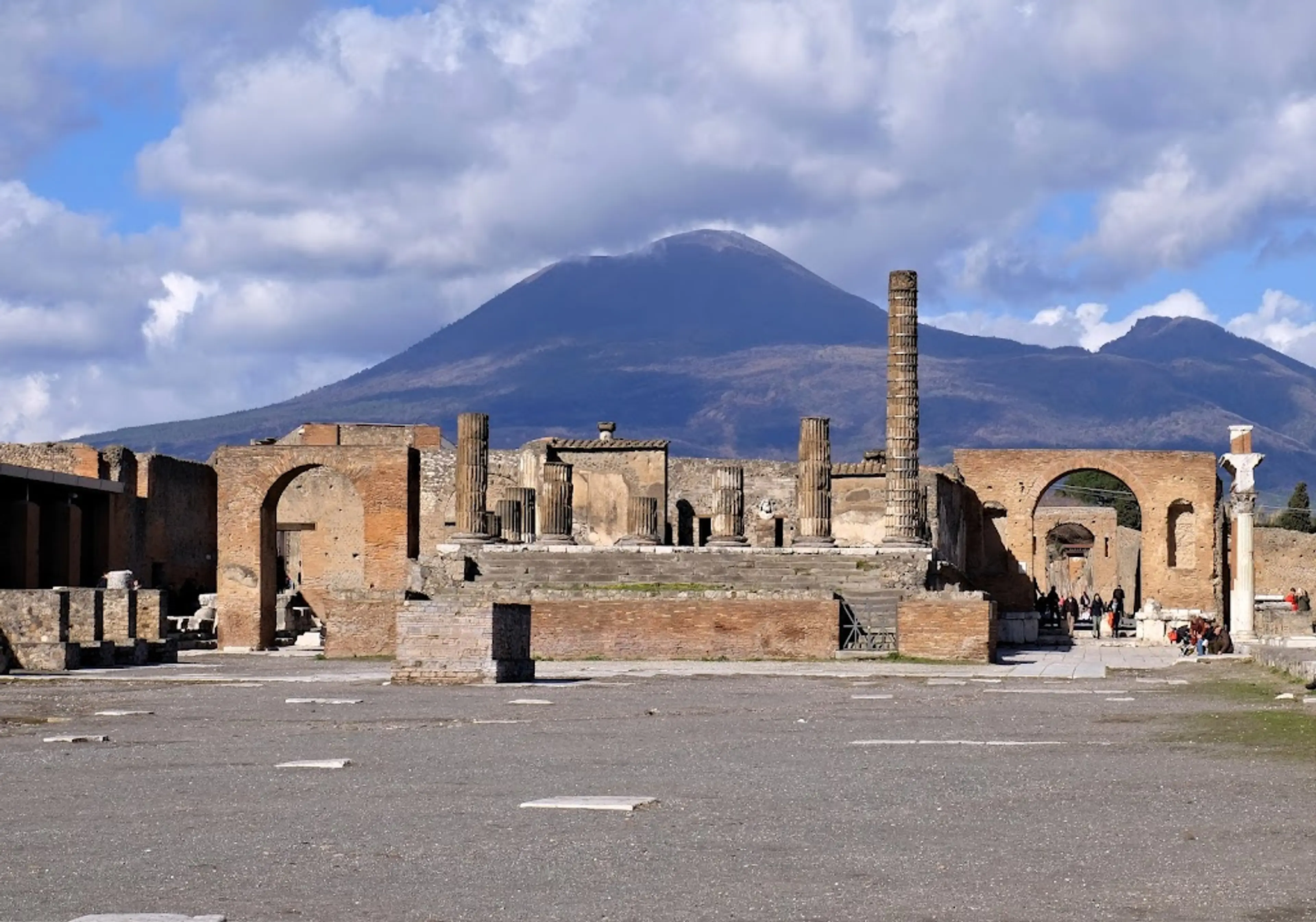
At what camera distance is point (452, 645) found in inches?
833

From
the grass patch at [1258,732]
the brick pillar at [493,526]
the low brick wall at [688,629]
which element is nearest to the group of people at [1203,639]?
the low brick wall at [688,629]

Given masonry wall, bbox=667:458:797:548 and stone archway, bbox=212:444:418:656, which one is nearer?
stone archway, bbox=212:444:418:656

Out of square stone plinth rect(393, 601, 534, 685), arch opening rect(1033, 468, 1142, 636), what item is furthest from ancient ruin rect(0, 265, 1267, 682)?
arch opening rect(1033, 468, 1142, 636)

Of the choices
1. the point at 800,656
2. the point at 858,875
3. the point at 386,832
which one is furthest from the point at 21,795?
the point at 800,656

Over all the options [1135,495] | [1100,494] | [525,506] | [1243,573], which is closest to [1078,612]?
[1135,495]

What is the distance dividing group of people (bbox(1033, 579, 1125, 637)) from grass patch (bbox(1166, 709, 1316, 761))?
24.9m

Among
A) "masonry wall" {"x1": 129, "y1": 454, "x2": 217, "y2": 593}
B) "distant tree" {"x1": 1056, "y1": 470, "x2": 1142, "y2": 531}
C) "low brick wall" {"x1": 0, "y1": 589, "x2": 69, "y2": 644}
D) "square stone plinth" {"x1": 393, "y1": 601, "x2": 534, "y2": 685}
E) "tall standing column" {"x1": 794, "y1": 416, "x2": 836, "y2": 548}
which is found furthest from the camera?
"distant tree" {"x1": 1056, "y1": 470, "x2": 1142, "y2": 531}

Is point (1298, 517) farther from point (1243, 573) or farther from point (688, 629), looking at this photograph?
point (688, 629)

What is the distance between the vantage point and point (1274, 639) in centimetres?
3045

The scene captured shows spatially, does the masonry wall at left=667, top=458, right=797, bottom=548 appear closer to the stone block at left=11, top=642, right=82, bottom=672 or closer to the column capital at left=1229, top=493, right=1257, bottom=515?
the column capital at left=1229, top=493, right=1257, bottom=515

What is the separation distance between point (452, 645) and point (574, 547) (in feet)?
50.4

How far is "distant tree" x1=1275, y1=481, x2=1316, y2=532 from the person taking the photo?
96.1 metres

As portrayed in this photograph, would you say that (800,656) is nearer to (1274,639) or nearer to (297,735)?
(1274,639)

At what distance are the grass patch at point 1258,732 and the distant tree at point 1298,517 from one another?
7804 cm
